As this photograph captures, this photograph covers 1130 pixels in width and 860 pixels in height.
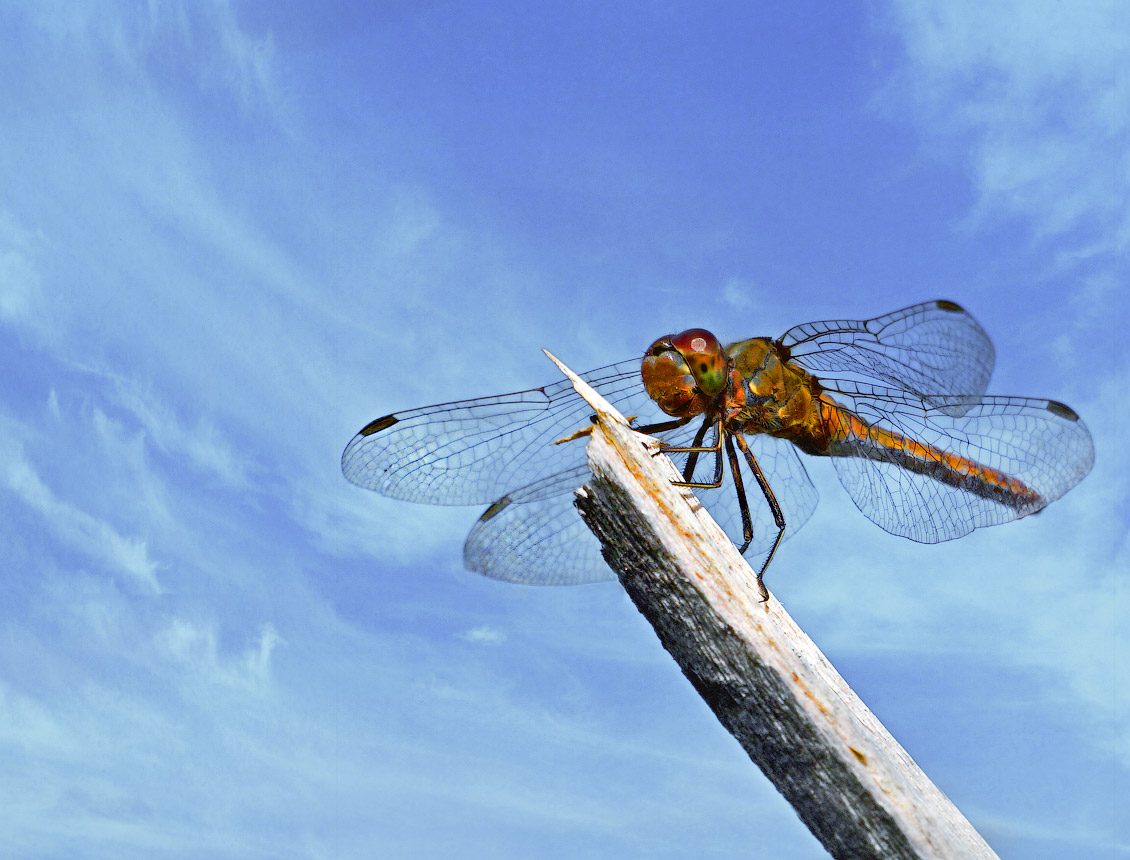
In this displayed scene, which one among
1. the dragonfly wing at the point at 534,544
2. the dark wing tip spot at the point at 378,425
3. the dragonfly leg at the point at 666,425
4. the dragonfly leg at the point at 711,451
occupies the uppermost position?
the dark wing tip spot at the point at 378,425

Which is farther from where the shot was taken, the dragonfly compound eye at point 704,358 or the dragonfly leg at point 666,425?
the dragonfly leg at point 666,425

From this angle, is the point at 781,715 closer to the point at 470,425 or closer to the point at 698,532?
the point at 698,532

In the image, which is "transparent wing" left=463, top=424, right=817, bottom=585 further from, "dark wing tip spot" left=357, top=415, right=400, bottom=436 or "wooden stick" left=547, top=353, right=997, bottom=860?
"wooden stick" left=547, top=353, right=997, bottom=860

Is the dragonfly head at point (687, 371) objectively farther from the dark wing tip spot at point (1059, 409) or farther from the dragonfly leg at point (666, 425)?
the dark wing tip spot at point (1059, 409)

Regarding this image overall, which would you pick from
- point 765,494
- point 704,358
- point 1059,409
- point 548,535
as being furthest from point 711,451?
point 1059,409

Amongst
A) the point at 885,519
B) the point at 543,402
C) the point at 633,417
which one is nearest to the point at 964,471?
the point at 885,519

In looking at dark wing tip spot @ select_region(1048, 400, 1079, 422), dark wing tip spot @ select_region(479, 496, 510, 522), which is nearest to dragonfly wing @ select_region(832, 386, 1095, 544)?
dark wing tip spot @ select_region(1048, 400, 1079, 422)

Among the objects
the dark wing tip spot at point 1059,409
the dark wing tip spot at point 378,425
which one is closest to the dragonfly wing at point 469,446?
the dark wing tip spot at point 378,425

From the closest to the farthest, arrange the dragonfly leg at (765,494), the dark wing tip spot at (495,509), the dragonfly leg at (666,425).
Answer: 1. the dragonfly leg at (765,494)
2. the dragonfly leg at (666,425)
3. the dark wing tip spot at (495,509)
